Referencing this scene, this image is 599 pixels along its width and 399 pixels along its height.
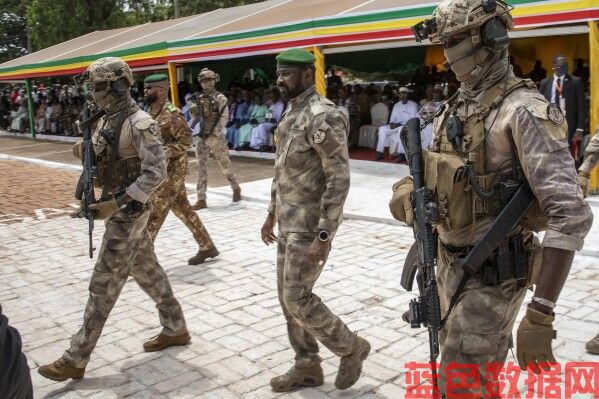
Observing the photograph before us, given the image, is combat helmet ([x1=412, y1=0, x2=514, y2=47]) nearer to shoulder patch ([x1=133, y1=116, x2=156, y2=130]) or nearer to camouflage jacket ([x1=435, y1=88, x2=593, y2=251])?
camouflage jacket ([x1=435, y1=88, x2=593, y2=251])

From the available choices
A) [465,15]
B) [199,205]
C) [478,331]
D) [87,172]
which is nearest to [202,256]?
[87,172]

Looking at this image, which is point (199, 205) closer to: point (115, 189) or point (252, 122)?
point (115, 189)

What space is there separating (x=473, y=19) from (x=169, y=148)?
4196 mm

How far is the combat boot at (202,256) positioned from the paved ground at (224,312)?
8 centimetres

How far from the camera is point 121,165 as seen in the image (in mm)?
4008

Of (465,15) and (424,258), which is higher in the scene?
(465,15)

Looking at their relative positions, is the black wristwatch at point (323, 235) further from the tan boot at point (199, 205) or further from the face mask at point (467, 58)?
the tan boot at point (199, 205)

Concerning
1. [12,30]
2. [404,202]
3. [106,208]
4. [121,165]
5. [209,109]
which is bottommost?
[106,208]

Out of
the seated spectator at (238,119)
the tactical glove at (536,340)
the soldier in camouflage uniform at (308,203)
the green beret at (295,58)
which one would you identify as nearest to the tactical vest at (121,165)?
the soldier in camouflage uniform at (308,203)

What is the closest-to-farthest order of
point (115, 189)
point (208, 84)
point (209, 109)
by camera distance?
point (115, 189)
point (209, 109)
point (208, 84)

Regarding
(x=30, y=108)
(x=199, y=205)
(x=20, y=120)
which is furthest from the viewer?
(x=20, y=120)

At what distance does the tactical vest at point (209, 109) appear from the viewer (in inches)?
365

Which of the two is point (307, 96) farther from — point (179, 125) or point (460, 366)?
point (179, 125)

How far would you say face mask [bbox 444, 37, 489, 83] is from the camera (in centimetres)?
236
